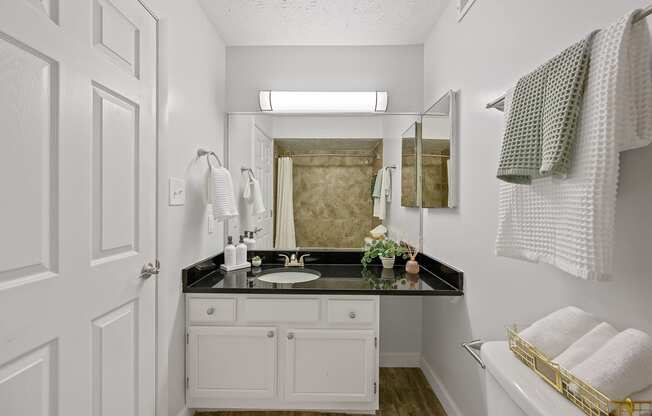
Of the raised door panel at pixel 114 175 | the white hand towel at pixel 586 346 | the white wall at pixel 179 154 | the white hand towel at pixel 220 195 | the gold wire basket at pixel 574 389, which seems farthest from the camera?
the white hand towel at pixel 220 195

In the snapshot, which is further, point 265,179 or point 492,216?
point 265,179

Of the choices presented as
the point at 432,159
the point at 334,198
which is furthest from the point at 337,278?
the point at 432,159

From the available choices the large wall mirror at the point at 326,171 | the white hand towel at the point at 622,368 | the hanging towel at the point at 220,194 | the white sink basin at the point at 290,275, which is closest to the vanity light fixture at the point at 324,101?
the large wall mirror at the point at 326,171

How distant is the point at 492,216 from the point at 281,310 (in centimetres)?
109

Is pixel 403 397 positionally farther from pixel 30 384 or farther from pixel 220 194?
pixel 30 384

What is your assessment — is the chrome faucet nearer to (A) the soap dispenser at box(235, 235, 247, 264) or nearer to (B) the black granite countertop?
(B) the black granite countertop

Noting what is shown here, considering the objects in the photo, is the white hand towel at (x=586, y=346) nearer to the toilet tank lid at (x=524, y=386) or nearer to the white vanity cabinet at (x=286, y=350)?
the toilet tank lid at (x=524, y=386)

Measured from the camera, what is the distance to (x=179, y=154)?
Answer: 1646mm

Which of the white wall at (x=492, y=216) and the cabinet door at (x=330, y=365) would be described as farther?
the cabinet door at (x=330, y=365)

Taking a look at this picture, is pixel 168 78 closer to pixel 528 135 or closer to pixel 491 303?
pixel 528 135

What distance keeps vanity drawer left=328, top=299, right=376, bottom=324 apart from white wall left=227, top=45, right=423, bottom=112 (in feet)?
4.52

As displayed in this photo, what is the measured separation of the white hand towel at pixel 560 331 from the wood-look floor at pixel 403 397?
136 cm

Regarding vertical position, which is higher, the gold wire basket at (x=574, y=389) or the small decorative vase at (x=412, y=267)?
the gold wire basket at (x=574, y=389)

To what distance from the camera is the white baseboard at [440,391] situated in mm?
1768
